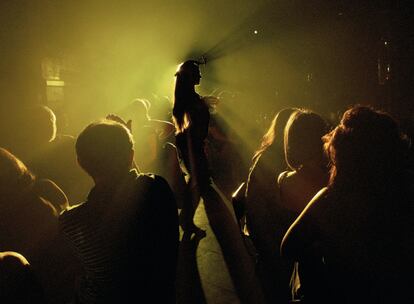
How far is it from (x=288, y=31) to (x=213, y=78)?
8.41m

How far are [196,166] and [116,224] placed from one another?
15.6 ft

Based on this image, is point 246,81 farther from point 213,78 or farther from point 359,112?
point 359,112

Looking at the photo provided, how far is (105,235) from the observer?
5.21ft

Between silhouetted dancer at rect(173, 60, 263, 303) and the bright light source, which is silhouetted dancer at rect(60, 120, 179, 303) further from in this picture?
the bright light source

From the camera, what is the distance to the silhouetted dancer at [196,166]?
5082mm

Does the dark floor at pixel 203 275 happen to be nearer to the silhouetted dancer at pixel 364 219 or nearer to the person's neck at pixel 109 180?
the silhouetted dancer at pixel 364 219

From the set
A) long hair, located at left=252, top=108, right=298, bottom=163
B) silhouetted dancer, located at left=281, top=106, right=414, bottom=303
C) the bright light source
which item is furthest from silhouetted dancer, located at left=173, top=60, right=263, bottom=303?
the bright light source

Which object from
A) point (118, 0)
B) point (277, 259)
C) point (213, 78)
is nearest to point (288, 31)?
point (118, 0)

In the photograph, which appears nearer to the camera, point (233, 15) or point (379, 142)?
point (379, 142)

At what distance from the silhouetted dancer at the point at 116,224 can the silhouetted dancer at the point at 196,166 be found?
9.71 ft

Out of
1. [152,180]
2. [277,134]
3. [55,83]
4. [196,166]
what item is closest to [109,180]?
[152,180]

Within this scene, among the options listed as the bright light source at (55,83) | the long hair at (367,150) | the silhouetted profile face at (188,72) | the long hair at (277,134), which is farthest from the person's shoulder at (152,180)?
the bright light source at (55,83)

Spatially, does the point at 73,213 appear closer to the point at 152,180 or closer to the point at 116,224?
the point at 116,224

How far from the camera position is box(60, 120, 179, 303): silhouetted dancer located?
1.60 meters
